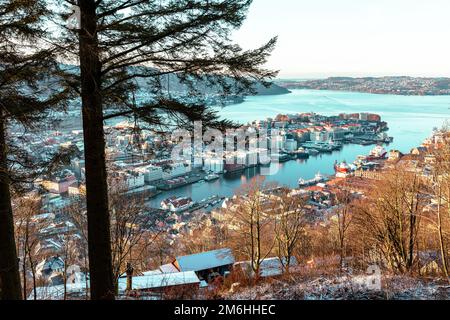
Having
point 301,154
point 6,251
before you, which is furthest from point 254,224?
point 301,154

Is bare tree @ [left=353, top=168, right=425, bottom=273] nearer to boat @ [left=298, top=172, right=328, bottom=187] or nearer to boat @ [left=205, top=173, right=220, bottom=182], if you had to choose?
boat @ [left=298, top=172, right=328, bottom=187]

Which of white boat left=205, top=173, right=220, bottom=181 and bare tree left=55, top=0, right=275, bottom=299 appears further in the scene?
white boat left=205, top=173, right=220, bottom=181

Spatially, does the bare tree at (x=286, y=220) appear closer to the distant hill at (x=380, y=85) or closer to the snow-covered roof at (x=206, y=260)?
the snow-covered roof at (x=206, y=260)

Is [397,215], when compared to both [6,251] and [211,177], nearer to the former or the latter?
[6,251]

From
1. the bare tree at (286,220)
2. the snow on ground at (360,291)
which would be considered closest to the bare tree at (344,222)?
the bare tree at (286,220)

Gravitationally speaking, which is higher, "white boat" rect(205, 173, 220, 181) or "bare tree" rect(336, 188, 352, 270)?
"bare tree" rect(336, 188, 352, 270)

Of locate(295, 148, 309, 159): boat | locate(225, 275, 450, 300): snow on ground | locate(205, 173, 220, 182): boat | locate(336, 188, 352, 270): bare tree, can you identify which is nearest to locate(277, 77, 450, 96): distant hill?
locate(295, 148, 309, 159): boat
